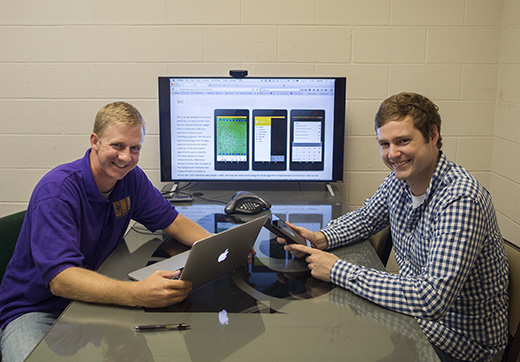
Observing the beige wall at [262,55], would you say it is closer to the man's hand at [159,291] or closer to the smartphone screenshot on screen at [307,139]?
the smartphone screenshot on screen at [307,139]

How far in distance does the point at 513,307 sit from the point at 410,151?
1.92 feet

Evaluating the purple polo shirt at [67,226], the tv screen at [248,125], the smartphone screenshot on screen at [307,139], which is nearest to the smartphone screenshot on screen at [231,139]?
the tv screen at [248,125]

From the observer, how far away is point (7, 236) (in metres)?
2.07

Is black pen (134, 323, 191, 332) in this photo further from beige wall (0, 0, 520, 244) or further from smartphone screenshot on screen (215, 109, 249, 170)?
beige wall (0, 0, 520, 244)

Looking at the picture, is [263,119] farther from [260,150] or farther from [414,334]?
[414,334]

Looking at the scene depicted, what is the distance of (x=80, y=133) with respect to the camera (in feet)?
10.5

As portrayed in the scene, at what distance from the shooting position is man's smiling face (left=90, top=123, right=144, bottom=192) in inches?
74.1

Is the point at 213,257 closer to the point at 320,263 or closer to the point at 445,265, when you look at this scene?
the point at 320,263

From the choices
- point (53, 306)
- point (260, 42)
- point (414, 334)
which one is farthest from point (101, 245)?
point (260, 42)

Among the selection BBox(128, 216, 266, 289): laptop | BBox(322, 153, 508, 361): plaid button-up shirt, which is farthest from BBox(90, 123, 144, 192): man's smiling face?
BBox(322, 153, 508, 361): plaid button-up shirt

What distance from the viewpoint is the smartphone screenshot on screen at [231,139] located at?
294 centimetres

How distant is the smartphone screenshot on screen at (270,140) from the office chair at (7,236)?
129 centimetres

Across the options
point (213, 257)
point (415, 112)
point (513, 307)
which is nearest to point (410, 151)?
point (415, 112)

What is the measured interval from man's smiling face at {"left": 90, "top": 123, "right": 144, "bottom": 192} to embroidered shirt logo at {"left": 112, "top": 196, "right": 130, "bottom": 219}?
10cm
